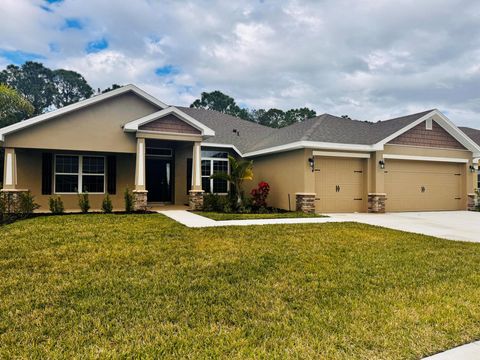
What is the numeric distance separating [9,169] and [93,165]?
117 inches

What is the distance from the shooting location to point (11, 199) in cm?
1141

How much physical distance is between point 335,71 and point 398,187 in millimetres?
12183

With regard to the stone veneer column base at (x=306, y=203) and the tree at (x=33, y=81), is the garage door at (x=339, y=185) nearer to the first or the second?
the stone veneer column base at (x=306, y=203)

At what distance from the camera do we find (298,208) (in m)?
13.1

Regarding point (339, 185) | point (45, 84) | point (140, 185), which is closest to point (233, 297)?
point (140, 185)

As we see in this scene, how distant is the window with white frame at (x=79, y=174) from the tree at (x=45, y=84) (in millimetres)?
41465

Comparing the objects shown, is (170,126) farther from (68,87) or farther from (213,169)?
(68,87)

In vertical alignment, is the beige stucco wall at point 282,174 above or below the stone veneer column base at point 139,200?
above

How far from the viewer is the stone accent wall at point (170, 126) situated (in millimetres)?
12625

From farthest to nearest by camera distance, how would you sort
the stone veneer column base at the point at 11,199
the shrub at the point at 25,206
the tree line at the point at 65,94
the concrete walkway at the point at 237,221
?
the tree line at the point at 65,94
the stone veneer column base at the point at 11,199
the shrub at the point at 25,206
the concrete walkway at the point at 237,221

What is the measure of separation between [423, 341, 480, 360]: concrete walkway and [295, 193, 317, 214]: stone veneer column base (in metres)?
9.95

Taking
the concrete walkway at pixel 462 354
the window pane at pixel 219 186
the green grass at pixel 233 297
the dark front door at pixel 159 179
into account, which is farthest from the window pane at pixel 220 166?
the concrete walkway at pixel 462 354

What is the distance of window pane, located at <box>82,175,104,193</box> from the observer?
13.4 m

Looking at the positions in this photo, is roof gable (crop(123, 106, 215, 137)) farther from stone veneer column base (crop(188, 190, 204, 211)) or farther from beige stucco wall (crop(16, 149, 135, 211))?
beige stucco wall (crop(16, 149, 135, 211))
